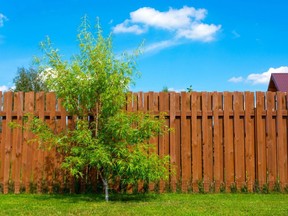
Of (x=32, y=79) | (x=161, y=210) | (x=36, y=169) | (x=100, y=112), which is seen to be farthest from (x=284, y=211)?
(x=32, y=79)

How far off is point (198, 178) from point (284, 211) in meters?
2.23

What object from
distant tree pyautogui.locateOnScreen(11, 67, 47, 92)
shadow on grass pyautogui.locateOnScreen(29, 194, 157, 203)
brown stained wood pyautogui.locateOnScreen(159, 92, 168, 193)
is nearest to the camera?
shadow on grass pyautogui.locateOnScreen(29, 194, 157, 203)

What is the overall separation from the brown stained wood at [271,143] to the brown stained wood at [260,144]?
105mm

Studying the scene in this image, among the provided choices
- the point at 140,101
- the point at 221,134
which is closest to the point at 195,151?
the point at 221,134

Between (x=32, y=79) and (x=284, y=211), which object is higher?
(x=32, y=79)

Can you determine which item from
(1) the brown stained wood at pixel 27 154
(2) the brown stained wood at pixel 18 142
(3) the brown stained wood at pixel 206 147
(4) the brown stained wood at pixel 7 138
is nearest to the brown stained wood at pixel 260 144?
(3) the brown stained wood at pixel 206 147

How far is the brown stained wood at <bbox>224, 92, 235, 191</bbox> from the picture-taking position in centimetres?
873

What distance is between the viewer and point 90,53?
24.8 feet

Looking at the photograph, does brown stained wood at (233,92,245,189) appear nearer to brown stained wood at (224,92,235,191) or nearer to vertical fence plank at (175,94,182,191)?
brown stained wood at (224,92,235,191)

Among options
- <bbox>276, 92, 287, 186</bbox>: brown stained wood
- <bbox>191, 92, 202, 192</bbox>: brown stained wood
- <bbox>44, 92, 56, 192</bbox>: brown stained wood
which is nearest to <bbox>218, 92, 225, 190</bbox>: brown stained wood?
<bbox>191, 92, 202, 192</bbox>: brown stained wood

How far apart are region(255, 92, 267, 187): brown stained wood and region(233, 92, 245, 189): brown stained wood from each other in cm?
32

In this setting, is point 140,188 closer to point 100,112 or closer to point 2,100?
point 100,112

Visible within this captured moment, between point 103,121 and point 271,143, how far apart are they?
3.57 meters

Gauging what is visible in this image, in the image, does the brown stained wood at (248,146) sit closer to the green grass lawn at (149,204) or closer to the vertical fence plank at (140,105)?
the green grass lawn at (149,204)
